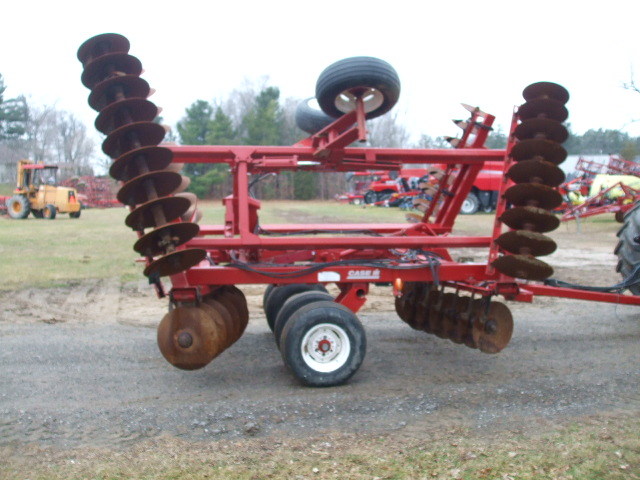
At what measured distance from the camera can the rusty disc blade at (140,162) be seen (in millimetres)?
3885

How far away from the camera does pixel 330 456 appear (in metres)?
3.25

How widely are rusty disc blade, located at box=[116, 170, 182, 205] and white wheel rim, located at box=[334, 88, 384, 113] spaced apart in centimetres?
127

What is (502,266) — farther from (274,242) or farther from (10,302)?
(10,302)

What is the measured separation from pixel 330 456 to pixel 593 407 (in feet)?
6.14

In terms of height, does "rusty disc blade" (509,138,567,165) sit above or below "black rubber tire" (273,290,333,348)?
above

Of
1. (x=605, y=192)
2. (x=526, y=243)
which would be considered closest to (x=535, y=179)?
(x=526, y=243)

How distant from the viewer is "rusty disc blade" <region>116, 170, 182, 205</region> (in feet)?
12.8

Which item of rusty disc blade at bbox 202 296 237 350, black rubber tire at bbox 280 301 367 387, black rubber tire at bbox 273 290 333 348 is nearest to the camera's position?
black rubber tire at bbox 280 301 367 387

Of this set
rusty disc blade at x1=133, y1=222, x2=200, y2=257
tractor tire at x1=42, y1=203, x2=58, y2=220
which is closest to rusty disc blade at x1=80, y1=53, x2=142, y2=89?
rusty disc blade at x1=133, y1=222, x2=200, y2=257

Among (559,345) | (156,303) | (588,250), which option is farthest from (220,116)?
(559,345)

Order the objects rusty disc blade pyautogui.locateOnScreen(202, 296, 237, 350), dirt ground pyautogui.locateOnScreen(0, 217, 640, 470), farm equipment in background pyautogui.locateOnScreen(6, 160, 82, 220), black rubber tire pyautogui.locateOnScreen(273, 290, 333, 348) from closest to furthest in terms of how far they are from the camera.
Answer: dirt ground pyautogui.locateOnScreen(0, 217, 640, 470), rusty disc blade pyautogui.locateOnScreen(202, 296, 237, 350), black rubber tire pyautogui.locateOnScreen(273, 290, 333, 348), farm equipment in background pyautogui.locateOnScreen(6, 160, 82, 220)

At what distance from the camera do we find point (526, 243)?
4344mm

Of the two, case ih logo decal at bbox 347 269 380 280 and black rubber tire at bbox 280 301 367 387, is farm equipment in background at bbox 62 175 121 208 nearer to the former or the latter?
case ih logo decal at bbox 347 269 380 280

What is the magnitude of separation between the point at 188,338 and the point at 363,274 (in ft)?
4.52
